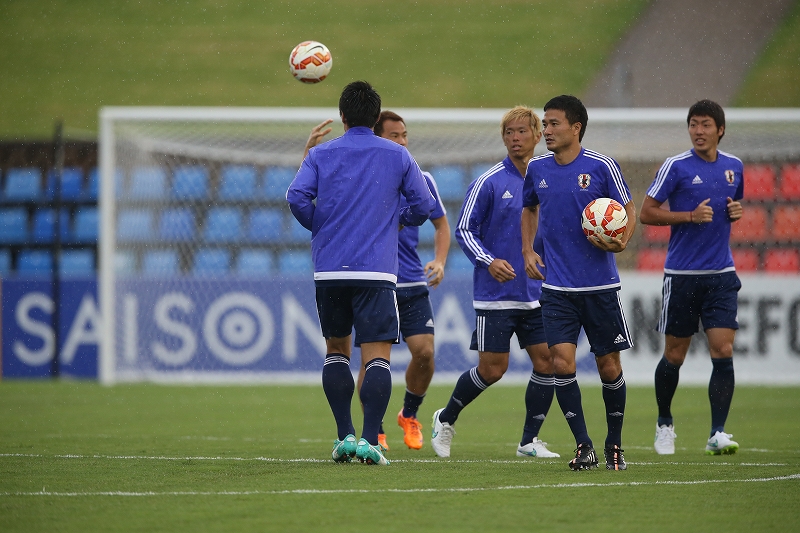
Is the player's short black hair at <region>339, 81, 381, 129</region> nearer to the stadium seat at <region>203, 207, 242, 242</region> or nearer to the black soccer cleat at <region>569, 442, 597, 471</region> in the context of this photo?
the black soccer cleat at <region>569, 442, 597, 471</region>

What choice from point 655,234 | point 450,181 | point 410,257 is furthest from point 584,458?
point 450,181

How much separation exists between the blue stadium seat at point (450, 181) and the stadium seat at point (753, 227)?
3.68m

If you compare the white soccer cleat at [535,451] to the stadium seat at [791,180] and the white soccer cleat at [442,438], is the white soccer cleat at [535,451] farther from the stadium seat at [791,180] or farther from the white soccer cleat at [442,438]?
the stadium seat at [791,180]

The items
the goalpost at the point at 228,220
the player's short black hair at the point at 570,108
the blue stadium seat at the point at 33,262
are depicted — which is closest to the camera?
the player's short black hair at the point at 570,108

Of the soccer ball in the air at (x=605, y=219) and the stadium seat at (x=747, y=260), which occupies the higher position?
the stadium seat at (x=747, y=260)

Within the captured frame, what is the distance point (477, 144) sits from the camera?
14977 mm

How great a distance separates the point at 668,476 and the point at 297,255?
1013cm

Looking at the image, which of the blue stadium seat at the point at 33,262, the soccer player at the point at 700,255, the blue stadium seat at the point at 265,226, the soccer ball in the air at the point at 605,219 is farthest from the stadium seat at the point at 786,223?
the blue stadium seat at the point at 33,262

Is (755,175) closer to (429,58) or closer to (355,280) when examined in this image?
(355,280)

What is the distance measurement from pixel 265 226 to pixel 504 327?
8.71m

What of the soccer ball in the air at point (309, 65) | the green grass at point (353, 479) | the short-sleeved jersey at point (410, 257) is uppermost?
the soccer ball in the air at point (309, 65)

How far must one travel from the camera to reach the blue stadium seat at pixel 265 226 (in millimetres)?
15461

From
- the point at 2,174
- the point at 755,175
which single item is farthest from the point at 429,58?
the point at 755,175

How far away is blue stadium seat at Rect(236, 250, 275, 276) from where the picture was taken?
49.9 ft
